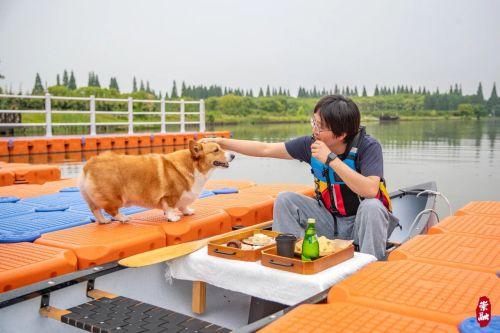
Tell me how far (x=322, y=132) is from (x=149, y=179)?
156 cm

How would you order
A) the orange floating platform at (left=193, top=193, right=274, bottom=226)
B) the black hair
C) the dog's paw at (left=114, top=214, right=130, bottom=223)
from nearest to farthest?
the black hair < the dog's paw at (left=114, top=214, right=130, bottom=223) < the orange floating platform at (left=193, top=193, right=274, bottom=226)

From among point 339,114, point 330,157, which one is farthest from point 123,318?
point 339,114

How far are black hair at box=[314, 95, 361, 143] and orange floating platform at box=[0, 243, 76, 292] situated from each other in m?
1.82

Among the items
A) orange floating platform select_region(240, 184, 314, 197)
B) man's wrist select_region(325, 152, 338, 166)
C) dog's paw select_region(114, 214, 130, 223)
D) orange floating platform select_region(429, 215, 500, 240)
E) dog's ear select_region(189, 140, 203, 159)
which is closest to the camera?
man's wrist select_region(325, 152, 338, 166)

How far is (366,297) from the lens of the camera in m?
2.42

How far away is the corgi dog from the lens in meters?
4.18

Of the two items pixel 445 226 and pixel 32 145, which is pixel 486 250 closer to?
pixel 445 226

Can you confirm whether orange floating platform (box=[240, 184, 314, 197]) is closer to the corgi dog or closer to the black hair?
the corgi dog

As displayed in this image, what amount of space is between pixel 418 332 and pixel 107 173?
2816mm

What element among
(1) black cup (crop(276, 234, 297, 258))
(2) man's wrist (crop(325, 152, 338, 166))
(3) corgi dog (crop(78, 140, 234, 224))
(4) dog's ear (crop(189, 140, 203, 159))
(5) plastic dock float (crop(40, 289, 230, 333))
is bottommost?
(5) plastic dock float (crop(40, 289, 230, 333))

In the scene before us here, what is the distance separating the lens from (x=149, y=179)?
14.3 ft

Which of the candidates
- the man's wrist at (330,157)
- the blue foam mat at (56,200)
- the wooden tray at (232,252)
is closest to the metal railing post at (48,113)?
the blue foam mat at (56,200)

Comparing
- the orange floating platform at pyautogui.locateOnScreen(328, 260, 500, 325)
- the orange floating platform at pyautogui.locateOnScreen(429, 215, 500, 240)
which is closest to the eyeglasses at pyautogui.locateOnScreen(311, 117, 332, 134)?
the orange floating platform at pyautogui.locateOnScreen(328, 260, 500, 325)

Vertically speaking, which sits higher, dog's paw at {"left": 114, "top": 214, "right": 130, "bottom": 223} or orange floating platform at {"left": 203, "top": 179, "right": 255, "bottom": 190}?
dog's paw at {"left": 114, "top": 214, "right": 130, "bottom": 223}
